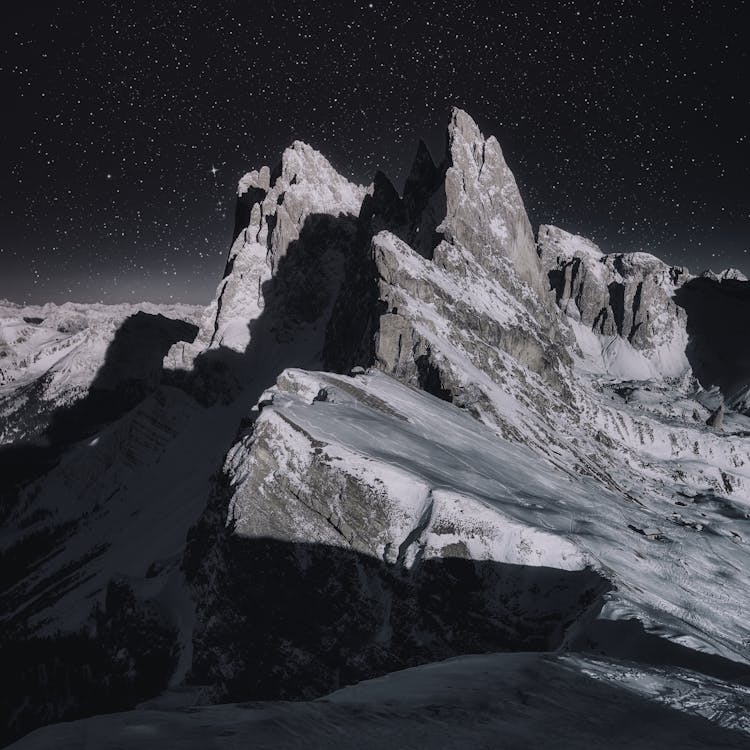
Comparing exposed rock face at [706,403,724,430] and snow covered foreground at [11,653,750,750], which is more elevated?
exposed rock face at [706,403,724,430]

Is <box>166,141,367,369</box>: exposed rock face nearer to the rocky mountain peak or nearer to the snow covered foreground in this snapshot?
the rocky mountain peak

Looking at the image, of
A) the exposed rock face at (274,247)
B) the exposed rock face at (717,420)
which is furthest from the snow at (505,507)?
the exposed rock face at (274,247)

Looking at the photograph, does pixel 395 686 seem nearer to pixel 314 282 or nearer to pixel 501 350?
pixel 501 350

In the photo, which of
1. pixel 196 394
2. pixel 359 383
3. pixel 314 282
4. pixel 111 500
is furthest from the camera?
pixel 314 282

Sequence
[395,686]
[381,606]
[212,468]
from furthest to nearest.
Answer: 1. [212,468]
2. [381,606]
3. [395,686]

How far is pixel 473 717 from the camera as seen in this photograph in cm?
1153

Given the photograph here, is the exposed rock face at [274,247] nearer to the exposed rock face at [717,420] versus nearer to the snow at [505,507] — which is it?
the exposed rock face at [717,420]

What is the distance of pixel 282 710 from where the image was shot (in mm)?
11156

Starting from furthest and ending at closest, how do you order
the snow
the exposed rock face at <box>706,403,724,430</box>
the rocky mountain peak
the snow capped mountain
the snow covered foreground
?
the exposed rock face at <box>706,403,724,430</box> → the rocky mountain peak → the snow → the snow capped mountain → the snow covered foreground

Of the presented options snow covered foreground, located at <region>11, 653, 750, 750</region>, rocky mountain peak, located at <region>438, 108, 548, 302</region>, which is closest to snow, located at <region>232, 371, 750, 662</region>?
snow covered foreground, located at <region>11, 653, 750, 750</region>

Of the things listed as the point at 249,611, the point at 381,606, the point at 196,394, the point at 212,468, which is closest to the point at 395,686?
the point at 381,606

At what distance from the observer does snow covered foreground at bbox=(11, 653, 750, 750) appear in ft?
32.0

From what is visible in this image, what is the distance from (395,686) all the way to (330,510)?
704 inches

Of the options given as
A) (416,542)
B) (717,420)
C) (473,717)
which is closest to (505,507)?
(416,542)
